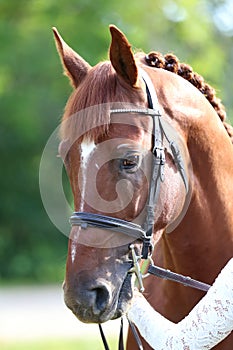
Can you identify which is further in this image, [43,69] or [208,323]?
[43,69]

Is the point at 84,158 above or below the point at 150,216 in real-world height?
above

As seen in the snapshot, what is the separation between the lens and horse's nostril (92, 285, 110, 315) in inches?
126

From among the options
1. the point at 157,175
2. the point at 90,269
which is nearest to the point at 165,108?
the point at 157,175

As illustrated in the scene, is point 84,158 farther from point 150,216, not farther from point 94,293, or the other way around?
point 94,293

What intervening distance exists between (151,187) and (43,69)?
1391cm

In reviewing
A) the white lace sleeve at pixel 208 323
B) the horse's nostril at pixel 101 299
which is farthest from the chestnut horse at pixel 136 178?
the white lace sleeve at pixel 208 323

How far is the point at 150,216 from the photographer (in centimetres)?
342

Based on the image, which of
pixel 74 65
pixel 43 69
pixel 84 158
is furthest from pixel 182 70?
pixel 43 69

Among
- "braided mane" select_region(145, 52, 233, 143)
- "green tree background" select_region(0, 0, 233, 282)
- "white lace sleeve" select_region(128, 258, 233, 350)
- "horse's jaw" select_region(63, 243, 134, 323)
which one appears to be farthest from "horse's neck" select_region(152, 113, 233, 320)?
"green tree background" select_region(0, 0, 233, 282)

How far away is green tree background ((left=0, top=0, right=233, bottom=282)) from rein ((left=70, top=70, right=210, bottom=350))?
446 inches

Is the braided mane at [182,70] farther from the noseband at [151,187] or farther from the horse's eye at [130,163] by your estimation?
the horse's eye at [130,163]

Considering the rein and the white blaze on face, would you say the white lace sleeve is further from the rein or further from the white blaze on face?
the white blaze on face

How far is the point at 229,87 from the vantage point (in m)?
18.8

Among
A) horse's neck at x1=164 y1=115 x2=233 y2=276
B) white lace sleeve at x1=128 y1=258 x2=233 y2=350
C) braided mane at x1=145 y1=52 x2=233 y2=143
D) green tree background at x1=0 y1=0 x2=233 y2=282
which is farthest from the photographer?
green tree background at x1=0 y1=0 x2=233 y2=282
